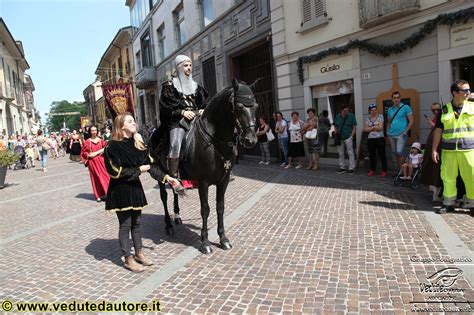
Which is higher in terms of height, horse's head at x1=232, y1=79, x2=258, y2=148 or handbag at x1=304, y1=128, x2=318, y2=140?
horse's head at x1=232, y1=79, x2=258, y2=148

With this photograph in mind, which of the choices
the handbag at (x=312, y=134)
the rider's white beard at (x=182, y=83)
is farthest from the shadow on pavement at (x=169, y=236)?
the handbag at (x=312, y=134)

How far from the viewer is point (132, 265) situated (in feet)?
14.1

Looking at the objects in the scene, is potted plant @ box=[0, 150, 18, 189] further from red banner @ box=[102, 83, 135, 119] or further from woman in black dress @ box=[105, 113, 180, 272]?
woman in black dress @ box=[105, 113, 180, 272]

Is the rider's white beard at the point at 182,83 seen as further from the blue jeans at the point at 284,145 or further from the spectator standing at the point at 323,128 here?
the blue jeans at the point at 284,145

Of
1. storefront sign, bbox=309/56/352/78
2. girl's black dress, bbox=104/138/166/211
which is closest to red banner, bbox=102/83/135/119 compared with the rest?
storefront sign, bbox=309/56/352/78

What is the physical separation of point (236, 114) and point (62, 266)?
112 inches

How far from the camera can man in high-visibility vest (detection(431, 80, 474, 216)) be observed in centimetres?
548

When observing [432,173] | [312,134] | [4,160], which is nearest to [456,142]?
[432,173]

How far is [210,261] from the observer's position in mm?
4438

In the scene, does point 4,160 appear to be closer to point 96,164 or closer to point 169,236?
point 96,164

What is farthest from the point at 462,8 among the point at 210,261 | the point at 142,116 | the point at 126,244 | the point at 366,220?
the point at 142,116

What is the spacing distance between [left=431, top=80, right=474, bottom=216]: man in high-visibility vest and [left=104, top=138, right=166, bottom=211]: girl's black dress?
4491 millimetres

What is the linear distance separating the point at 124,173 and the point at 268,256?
1.93 metres

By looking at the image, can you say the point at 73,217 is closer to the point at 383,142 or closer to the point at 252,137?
the point at 252,137
